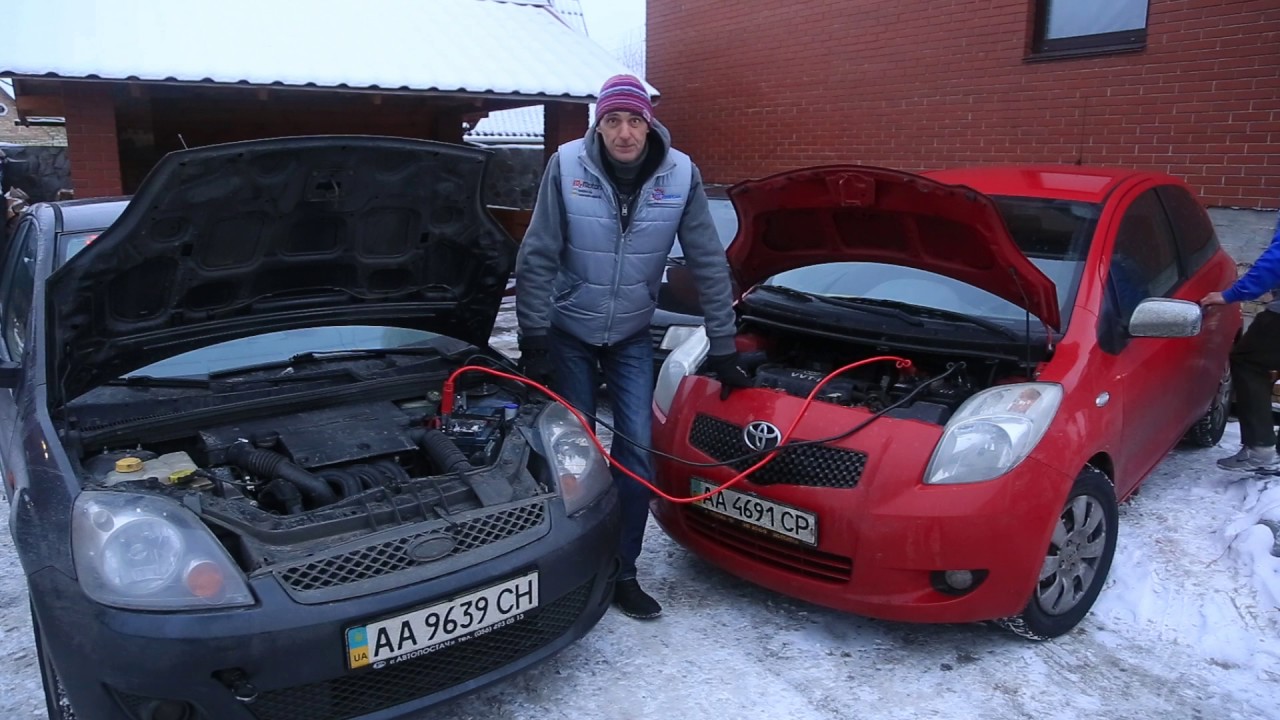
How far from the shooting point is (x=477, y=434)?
121 inches

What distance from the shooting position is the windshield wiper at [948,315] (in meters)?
3.21

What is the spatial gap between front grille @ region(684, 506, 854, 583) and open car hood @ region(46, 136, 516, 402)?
3.87ft

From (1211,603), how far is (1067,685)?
0.85 metres

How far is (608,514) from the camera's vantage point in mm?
2799

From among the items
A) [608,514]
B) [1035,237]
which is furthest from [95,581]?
[1035,237]

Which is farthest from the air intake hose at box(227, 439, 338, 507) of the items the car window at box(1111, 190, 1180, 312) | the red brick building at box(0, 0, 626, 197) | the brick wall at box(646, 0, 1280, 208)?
the brick wall at box(646, 0, 1280, 208)

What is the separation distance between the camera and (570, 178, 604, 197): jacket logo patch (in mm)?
3178

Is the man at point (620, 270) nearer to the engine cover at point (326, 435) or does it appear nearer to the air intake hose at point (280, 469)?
the engine cover at point (326, 435)

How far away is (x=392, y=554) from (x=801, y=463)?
135cm

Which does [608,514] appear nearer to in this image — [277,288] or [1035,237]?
[277,288]

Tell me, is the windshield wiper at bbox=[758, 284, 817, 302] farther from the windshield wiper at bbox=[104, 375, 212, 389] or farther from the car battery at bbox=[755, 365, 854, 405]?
the windshield wiper at bbox=[104, 375, 212, 389]

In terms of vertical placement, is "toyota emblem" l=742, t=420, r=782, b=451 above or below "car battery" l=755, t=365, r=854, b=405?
below

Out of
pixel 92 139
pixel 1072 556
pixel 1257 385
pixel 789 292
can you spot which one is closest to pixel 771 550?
pixel 1072 556

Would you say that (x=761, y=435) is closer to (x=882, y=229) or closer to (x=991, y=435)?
(x=991, y=435)
